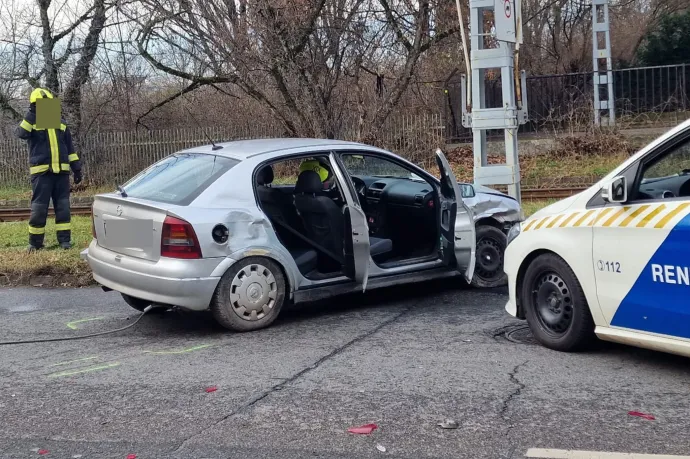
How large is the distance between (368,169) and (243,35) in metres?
9.55

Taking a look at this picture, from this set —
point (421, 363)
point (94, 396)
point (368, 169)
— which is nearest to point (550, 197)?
point (368, 169)

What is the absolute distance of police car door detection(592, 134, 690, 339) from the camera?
4.86 metres

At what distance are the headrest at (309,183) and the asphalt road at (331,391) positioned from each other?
1.11m

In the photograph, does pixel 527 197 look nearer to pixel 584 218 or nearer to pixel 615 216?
pixel 584 218

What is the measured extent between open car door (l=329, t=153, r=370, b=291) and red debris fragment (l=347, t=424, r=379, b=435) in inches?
111

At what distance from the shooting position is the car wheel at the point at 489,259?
8.14m

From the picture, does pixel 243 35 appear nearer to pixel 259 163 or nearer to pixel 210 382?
pixel 259 163

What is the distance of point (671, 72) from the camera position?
71.4 ft

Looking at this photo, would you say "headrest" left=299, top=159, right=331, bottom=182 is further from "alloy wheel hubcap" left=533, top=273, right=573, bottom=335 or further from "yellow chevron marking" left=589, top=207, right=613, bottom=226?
"yellow chevron marking" left=589, top=207, right=613, bottom=226

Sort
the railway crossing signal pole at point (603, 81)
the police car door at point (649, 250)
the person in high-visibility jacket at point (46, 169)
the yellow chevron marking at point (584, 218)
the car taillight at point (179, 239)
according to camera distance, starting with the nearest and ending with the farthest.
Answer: the police car door at point (649, 250)
the yellow chevron marking at point (584, 218)
the car taillight at point (179, 239)
the person in high-visibility jacket at point (46, 169)
the railway crossing signal pole at point (603, 81)

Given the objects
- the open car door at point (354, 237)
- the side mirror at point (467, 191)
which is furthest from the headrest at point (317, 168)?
the side mirror at point (467, 191)

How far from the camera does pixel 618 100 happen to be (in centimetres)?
2197

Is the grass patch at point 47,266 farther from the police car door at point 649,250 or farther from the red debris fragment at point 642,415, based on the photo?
the red debris fragment at point 642,415

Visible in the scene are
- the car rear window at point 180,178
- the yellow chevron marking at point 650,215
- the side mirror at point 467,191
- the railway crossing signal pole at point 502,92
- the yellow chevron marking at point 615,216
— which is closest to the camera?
the yellow chevron marking at point 650,215
